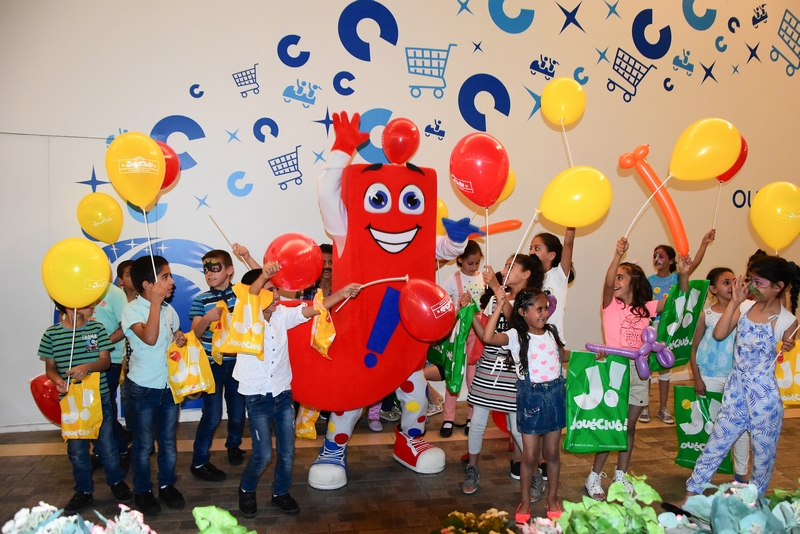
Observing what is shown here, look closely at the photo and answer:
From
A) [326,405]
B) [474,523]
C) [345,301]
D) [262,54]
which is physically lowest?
[326,405]

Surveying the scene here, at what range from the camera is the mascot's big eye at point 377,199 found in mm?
3055

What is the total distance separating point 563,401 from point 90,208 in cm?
285

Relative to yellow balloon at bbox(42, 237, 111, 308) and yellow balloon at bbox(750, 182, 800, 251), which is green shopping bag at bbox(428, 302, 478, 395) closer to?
yellow balloon at bbox(750, 182, 800, 251)

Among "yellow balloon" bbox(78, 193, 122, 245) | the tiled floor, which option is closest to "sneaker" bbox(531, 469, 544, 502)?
the tiled floor

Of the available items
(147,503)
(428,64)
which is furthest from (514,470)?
(428,64)

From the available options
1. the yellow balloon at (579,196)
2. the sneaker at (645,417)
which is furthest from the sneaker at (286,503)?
the sneaker at (645,417)

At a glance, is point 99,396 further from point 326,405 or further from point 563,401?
point 563,401

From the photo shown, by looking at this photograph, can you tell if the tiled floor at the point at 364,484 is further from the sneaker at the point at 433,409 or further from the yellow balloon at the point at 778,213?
the yellow balloon at the point at 778,213

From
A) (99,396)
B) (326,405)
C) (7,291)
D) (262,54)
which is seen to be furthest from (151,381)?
(262,54)

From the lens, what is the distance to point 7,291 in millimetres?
4074

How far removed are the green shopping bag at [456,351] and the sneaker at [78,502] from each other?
74.4 inches

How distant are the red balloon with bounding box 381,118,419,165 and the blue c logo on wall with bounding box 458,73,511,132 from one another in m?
1.76

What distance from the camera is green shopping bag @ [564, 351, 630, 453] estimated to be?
9.82 feet

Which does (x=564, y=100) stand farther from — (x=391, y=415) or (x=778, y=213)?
(x=391, y=415)
